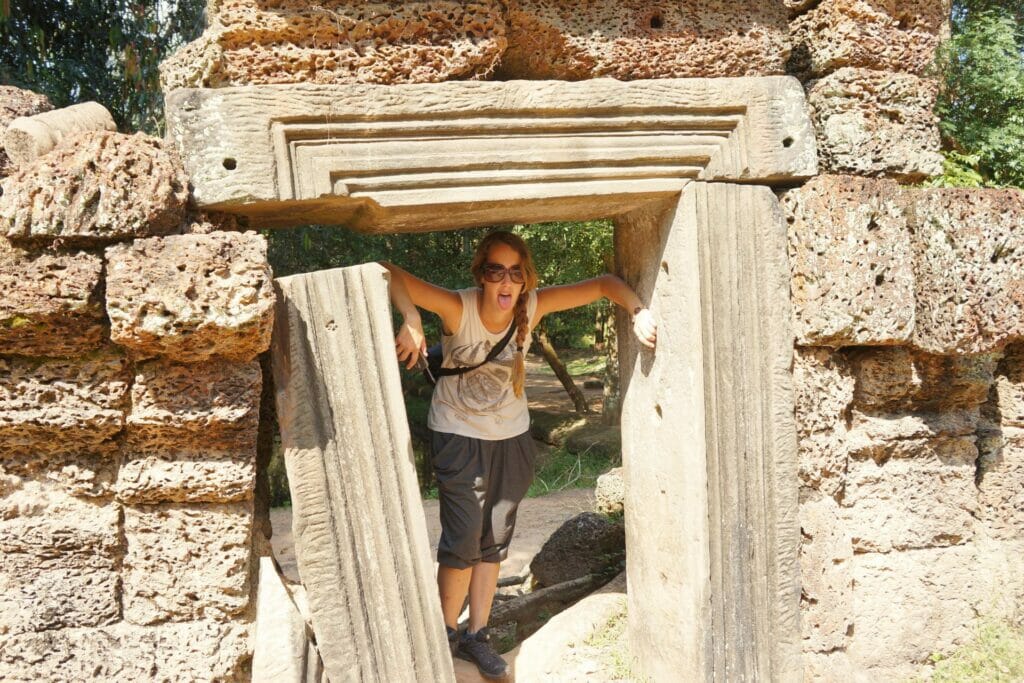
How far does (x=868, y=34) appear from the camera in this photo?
10.2ft

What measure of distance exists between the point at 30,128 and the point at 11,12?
23.8 feet

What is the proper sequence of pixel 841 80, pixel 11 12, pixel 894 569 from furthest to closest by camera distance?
pixel 11 12, pixel 894 569, pixel 841 80

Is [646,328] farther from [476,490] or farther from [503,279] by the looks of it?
[476,490]

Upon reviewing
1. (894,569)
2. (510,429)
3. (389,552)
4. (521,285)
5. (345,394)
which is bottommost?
(894,569)

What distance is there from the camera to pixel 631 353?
12.1 feet

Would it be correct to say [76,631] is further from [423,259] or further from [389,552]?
[423,259]

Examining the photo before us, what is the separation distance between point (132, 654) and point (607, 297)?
7.35 feet

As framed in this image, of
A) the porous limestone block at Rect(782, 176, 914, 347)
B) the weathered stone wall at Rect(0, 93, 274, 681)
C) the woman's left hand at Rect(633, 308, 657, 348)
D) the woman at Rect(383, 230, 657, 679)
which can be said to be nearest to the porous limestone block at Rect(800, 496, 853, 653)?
the porous limestone block at Rect(782, 176, 914, 347)

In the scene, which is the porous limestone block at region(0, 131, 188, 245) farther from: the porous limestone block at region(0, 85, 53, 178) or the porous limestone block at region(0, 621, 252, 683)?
the porous limestone block at region(0, 621, 252, 683)

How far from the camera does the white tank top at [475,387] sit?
3643 millimetres

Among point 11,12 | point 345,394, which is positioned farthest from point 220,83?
point 11,12

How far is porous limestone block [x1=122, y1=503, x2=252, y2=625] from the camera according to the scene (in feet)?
8.43

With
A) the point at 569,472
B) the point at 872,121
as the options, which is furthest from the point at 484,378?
the point at 569,472

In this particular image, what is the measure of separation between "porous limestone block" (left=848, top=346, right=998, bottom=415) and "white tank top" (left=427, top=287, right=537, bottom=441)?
1.44m
